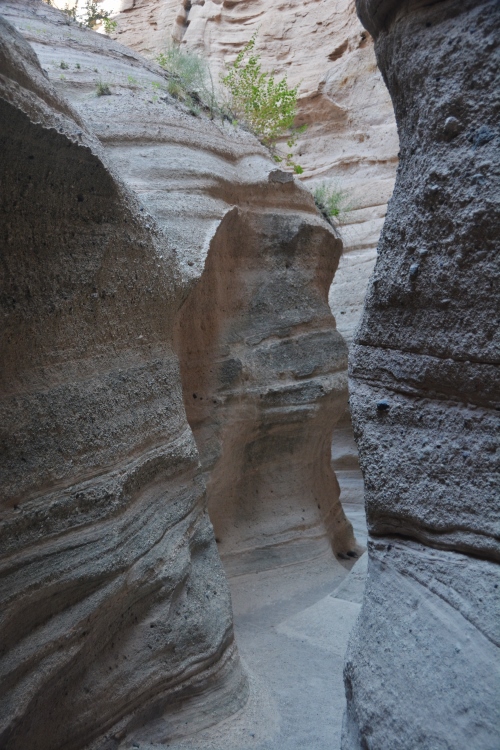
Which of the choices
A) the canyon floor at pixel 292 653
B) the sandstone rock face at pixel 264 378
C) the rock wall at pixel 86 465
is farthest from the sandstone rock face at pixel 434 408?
the sandstone rock face at pixel 264 378

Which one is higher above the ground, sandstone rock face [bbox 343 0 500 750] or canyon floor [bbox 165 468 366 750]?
sandstone rock face [bbox 343 0 500 750]

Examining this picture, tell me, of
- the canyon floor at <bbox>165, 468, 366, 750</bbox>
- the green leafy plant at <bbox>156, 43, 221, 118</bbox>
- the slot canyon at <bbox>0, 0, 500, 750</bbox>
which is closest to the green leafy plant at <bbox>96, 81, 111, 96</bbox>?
the slot canyon at <bbox>0, 0, 500, 750</bbox>

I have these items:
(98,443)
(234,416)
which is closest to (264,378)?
(234,416)

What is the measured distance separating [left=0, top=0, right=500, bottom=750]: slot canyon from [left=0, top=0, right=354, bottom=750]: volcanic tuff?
0.01 meters

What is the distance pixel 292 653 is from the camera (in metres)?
3.88

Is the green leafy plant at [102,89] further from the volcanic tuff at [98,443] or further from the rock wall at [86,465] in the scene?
the rock wall at [86,465]

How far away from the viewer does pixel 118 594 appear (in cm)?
263

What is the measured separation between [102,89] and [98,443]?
2.90 m

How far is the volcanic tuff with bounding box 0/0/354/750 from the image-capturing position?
7.59ft

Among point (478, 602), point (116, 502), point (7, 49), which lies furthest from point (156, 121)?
point (478, 602)

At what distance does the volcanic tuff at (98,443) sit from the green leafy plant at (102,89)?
0.79 ft

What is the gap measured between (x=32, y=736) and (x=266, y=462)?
3.03 m

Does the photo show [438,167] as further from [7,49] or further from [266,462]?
[266,462]

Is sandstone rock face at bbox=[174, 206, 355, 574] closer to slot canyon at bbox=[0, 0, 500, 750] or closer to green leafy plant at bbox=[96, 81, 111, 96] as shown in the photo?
slot canyon at bbox=[0, 0, 500, 750]
